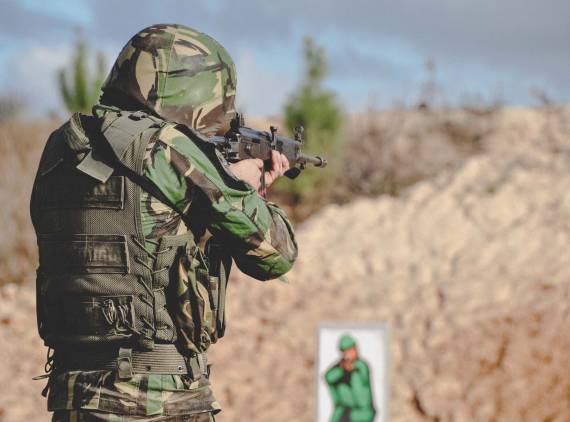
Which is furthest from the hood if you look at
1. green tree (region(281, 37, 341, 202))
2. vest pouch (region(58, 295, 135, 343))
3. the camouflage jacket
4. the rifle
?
green tree (region(281, 37, 341, 202))

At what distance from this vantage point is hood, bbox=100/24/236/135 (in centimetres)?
299

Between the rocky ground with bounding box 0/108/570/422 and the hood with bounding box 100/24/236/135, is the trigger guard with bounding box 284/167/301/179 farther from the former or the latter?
the rocky ground with bounding box 0/108/570/422

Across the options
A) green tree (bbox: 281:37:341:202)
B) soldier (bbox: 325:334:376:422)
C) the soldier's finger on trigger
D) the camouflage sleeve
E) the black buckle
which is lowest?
soldier (bbox: 325:334:376:422)

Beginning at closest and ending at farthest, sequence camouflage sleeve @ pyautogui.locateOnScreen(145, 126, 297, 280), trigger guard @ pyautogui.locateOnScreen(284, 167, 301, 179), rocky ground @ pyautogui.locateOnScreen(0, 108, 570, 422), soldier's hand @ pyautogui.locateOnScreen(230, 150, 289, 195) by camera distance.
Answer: camouflage sleeve @ pyautogui.locateOnScreen(145, 126, 297, 280) → soldier's hand @ pyautogui.locateOnScreen(230, 150, 289, 195) → trigger guard @ pyautogui.locateOnScreen(284, 167, 301, 179) → rocky ground @ pyautogui.locateOnScreen(0, 108, 570, 422)

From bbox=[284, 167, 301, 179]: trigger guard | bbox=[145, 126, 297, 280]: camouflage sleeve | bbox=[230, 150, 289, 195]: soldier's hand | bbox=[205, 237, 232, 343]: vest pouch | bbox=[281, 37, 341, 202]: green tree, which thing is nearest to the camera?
bbox=[145, 126, 297, 280]: camouflage sleeve

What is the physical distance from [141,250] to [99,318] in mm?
249

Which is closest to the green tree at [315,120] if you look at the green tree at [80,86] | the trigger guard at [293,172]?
the green tree at [80,86]

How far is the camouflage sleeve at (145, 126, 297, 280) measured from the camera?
276 cm

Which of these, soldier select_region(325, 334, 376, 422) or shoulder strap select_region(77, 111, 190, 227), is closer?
shoulder strap select_region(77, 111, 190, 227)

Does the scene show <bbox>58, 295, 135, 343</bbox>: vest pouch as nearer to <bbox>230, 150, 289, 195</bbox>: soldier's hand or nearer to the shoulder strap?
the shoulder strap

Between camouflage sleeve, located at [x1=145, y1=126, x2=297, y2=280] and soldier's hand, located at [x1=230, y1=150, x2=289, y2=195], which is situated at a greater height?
soldier's hand, located at [x1=230, y1=150, x2=289, y2=195]

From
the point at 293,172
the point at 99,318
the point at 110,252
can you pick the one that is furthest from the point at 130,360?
the point at 293,172

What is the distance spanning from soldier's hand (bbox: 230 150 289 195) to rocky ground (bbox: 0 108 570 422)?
538 cm

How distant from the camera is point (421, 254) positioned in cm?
1049
